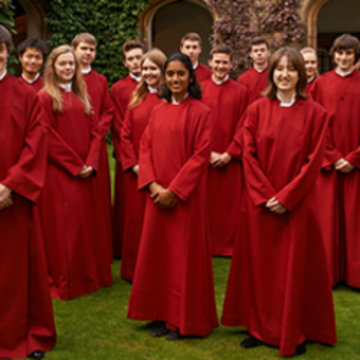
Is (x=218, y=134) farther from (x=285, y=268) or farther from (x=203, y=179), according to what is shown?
(x=285, y=268)

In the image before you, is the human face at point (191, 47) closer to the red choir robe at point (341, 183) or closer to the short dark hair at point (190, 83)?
the red choir robe at point (341, 183)

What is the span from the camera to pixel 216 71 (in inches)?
261

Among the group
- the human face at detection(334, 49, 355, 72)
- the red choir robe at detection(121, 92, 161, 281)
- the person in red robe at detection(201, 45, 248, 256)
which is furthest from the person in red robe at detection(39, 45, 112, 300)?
the human face at detection(334, 49, 355, 72)

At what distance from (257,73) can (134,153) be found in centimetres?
249

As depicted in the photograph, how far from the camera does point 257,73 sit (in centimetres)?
719

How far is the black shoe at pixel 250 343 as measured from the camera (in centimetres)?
401

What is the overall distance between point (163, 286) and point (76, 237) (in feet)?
Answer: 4.49

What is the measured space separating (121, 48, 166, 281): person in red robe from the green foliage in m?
7.59

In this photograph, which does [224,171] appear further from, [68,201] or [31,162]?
[31,162]

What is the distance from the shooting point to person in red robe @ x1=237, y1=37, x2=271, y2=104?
279 inches

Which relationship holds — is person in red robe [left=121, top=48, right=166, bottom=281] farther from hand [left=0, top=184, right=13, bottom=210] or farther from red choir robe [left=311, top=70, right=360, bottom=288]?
hand [left=0, top=184, right=13, bottom=210]

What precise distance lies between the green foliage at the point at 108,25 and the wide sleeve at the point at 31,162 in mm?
9386

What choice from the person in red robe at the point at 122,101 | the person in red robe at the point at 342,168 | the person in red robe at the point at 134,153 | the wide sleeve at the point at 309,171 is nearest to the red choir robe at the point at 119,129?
the person in red robe at the point at 122,101


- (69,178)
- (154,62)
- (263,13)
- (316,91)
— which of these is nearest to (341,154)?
(316,91)
